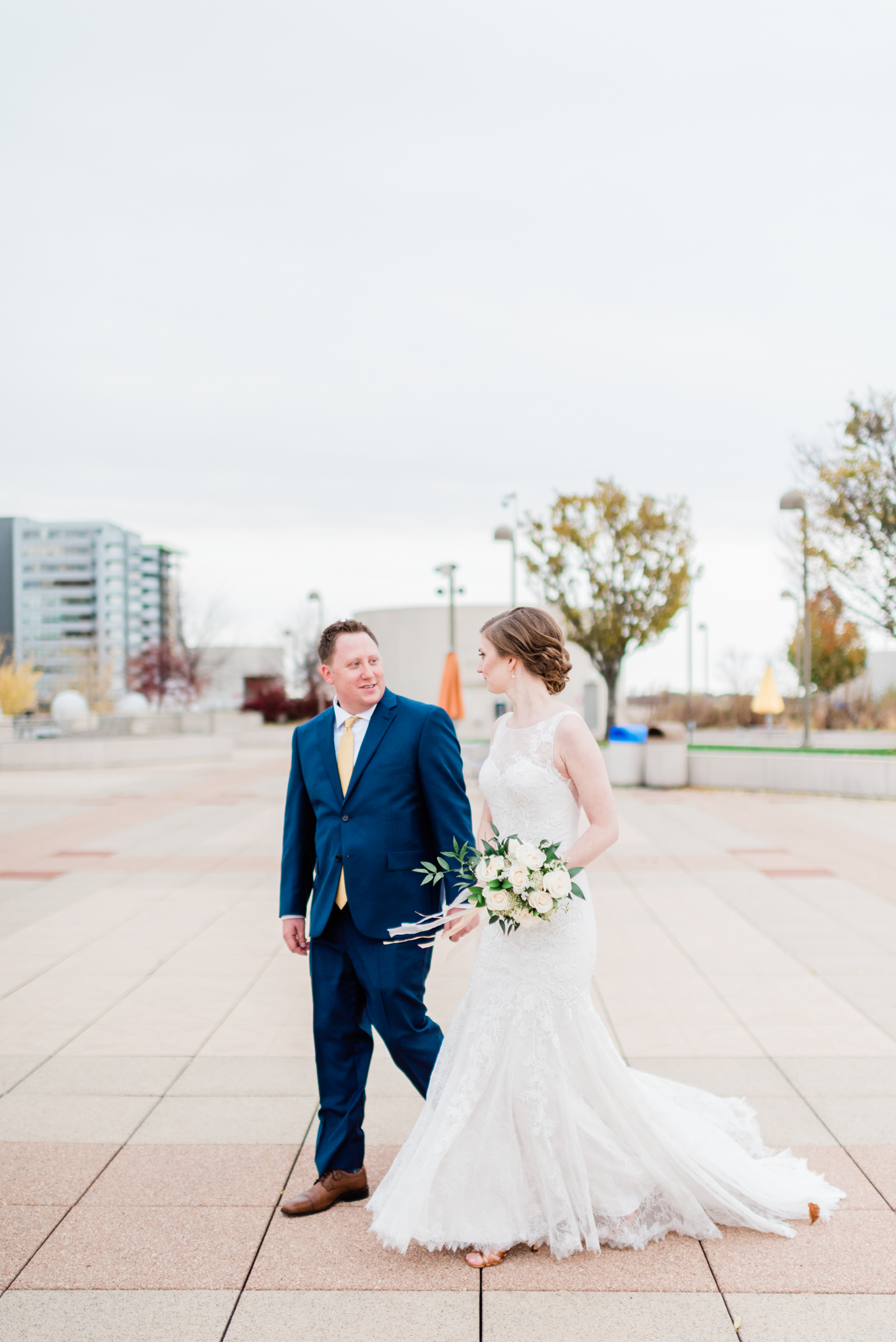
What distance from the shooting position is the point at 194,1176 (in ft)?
12.6

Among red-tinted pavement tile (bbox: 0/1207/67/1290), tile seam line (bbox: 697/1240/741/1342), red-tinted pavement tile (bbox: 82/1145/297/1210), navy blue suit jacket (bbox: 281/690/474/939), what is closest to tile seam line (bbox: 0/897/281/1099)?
red-tinted pavement tile (bbox: 82/1145/297/1210)

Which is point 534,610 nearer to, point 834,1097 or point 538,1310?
point 538,1310

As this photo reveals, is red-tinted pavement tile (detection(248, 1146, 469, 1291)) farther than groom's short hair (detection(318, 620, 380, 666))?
No

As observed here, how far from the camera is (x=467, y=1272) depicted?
3158mm

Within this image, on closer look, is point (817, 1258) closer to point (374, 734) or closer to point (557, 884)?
point (557, 884)

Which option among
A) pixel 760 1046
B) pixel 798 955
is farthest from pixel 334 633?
pixel 798 955

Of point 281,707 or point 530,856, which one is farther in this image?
point 281,707

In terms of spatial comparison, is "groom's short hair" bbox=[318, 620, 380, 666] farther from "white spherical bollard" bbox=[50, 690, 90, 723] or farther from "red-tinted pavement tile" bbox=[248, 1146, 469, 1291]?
"white spherical bollard" bbox=[50, 690, 90, 723]

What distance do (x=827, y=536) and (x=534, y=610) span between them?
20.6 metres

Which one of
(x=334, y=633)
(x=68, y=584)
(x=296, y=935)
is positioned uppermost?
(x=68, y=584)

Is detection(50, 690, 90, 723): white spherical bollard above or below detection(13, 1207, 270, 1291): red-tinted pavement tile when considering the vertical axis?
above

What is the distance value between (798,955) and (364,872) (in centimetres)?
475

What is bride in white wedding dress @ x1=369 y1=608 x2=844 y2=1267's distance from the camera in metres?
3.17

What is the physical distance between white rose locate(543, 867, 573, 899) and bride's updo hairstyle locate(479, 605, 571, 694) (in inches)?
23.0
